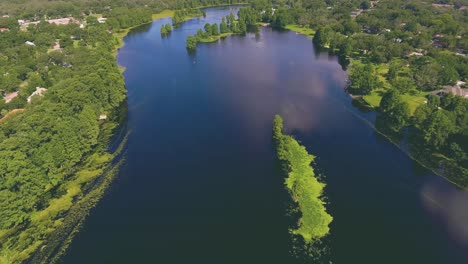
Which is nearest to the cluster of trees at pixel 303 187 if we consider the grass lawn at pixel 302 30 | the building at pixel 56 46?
the grass lawn at pixel 302 30

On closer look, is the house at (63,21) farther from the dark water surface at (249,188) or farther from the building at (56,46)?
the dark water surface at (249,188)

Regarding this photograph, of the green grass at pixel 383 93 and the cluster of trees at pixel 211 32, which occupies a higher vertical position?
the cluster of trees at pixel 211 32

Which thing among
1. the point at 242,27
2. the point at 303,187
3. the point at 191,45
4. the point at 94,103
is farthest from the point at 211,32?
the point at 303,187

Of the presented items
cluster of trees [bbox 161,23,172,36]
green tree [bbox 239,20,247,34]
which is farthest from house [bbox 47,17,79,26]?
green tree [bbox 239,20,247,34]

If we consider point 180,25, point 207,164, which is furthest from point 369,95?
point 180,25

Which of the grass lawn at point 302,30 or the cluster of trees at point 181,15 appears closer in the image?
the grass lawn at point 302,30

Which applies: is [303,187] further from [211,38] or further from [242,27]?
[242,27]

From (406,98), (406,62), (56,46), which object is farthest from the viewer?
(56,46)
